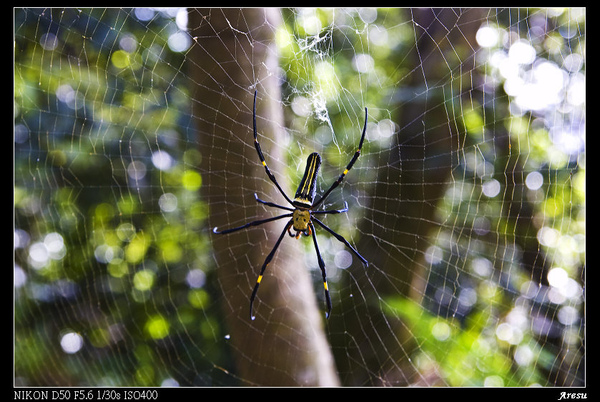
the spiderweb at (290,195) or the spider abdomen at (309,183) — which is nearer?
the spider abdomen at (309,183)

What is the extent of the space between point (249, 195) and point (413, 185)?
119 centimetres

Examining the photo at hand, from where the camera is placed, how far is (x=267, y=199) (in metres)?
2.37

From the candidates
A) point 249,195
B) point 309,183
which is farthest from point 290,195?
point 309,183

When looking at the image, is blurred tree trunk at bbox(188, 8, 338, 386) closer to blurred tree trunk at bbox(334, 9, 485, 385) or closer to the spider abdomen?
the spider abdomen

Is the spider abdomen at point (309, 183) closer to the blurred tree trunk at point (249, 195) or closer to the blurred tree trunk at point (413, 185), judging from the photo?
the blurred tree trunk at point (249, 195)

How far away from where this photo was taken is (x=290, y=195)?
252 cm

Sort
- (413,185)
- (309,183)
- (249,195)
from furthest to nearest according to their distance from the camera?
(413,185) < (249,195) < (309,183)

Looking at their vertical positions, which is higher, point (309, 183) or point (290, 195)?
point (290, 195)

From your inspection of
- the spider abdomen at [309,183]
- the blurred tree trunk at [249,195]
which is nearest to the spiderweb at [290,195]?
the blurred tree trunk at [249,195]

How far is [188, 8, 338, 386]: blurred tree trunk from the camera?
1.93 meters

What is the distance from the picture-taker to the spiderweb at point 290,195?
221 centimetres

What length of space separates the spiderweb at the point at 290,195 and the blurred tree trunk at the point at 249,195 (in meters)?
0.01

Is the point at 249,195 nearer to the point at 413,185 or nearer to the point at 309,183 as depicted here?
the point at 309,183

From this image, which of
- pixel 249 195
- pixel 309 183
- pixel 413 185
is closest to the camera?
pixel 309 183
